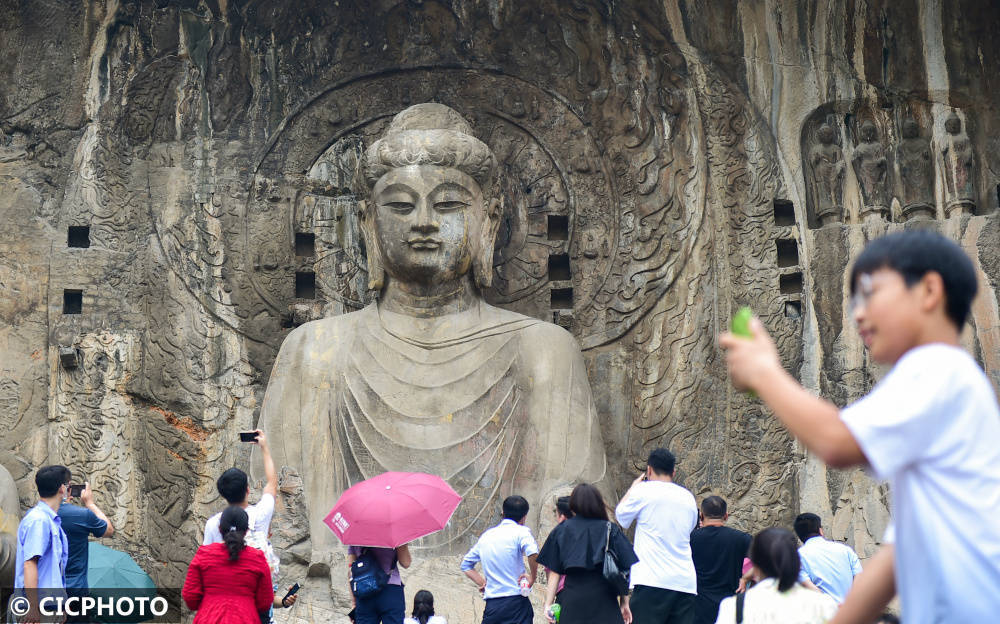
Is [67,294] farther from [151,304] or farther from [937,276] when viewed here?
[937,276]

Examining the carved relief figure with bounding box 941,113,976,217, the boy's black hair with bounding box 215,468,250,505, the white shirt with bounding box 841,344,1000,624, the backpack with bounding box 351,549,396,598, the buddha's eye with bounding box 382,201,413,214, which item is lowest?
the backpack with bounding box 351,549,396,598

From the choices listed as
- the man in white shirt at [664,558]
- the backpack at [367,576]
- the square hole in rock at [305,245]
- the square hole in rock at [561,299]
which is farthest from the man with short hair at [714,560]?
the square hole in rock at [305,245]

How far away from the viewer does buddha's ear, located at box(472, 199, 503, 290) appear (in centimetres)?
1045

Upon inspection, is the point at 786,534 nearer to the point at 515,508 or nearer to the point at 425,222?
the point at 515,508

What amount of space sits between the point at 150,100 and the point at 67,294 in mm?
1690

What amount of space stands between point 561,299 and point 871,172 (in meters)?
2.65

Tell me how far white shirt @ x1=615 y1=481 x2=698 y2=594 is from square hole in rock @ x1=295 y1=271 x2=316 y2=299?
4.88 metres

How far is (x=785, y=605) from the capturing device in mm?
4816

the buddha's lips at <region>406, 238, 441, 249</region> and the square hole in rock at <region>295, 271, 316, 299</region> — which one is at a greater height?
the buddha's lips at <region>406, 238, 441, 249</region>

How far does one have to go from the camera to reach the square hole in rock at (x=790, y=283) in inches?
428

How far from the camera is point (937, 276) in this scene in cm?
306

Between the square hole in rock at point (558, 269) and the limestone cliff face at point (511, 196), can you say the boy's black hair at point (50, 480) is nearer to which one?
the limestone cliff face at point (511, 196)

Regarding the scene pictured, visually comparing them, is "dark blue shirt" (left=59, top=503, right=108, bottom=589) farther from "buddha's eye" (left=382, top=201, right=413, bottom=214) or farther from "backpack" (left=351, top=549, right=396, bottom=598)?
"buddha's eye" (left=382, top=201, right=413, bottom=214)

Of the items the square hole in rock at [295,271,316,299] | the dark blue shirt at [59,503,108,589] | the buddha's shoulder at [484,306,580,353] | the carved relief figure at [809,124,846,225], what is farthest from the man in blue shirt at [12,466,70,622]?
the carved relief figure at [809,124,846,225]
